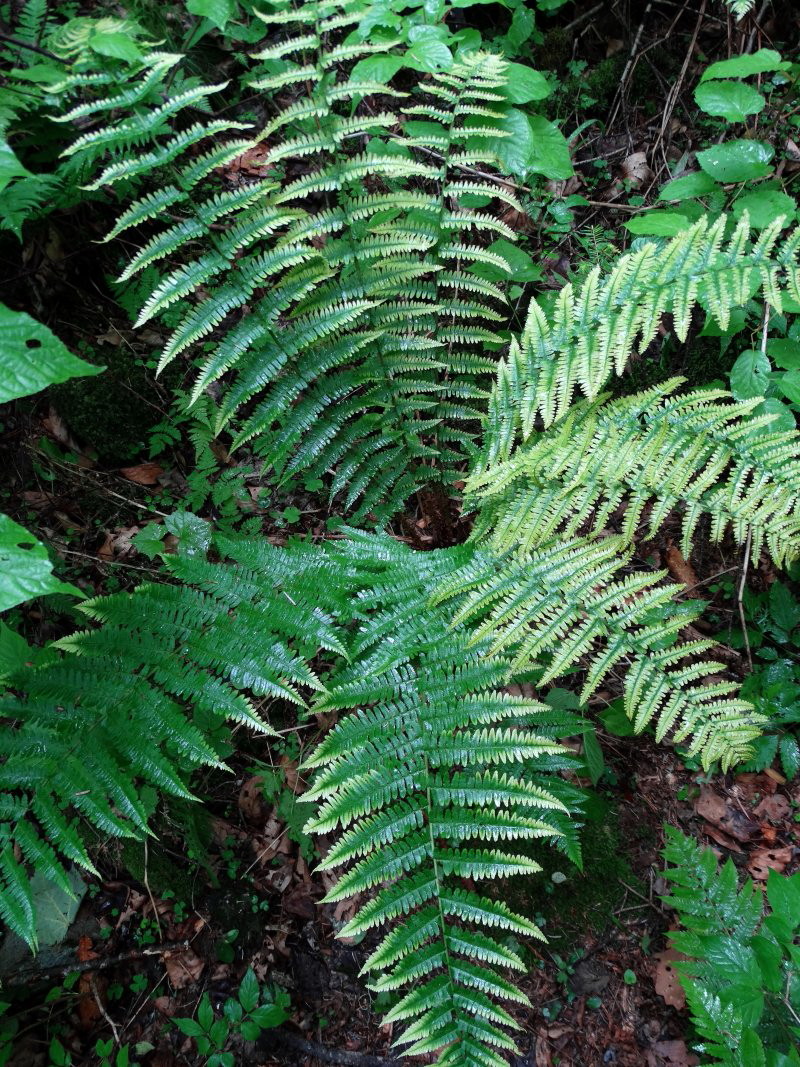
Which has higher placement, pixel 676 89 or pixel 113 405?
pixel 676 89

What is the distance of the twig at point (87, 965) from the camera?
2525mm

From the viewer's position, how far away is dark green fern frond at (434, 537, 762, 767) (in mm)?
2188

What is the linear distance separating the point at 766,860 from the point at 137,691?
285 centimetres

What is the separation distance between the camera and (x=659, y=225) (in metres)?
2.90

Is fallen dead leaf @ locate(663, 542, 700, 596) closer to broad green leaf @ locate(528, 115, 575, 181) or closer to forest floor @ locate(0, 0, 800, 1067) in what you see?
forest floor @ locate(0, 0, 800, 1067)

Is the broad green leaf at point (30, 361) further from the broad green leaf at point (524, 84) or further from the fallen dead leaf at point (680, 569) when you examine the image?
the fallen dead leaf at point (680, 569)

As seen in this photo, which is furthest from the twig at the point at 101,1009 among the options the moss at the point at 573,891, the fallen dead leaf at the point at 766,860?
the fallen dead leaf at the point at 766,860

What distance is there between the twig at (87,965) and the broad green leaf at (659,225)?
365 centimetres

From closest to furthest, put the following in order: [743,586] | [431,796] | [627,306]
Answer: [431,796] → [627,306] → [743,586]

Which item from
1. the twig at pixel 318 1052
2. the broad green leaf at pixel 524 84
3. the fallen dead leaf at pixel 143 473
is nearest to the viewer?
the twig at pixel 318 1052

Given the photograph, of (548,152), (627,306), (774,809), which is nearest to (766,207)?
(548,152)

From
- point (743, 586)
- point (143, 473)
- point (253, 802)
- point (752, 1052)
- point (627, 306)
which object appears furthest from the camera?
point (143, 473)

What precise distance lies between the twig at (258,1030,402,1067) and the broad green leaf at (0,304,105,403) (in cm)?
252

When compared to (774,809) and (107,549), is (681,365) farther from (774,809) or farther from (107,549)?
(107,549)
